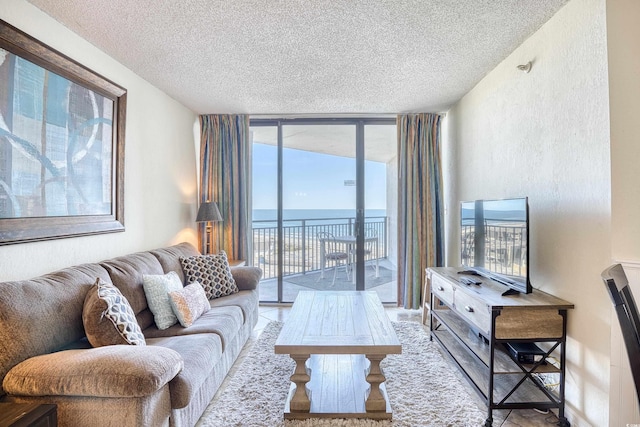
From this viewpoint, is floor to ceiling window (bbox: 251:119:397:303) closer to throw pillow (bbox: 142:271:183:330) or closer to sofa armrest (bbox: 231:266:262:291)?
sofa armrest (bbox: 231:266:262:291)

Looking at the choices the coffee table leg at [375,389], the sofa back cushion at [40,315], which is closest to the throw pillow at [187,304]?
the sofa back cushion at [40,315]

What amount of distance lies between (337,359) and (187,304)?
1.25m

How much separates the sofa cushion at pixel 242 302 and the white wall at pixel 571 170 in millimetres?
2272

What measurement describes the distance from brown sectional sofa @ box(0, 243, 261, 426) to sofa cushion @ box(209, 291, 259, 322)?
1.96 ft

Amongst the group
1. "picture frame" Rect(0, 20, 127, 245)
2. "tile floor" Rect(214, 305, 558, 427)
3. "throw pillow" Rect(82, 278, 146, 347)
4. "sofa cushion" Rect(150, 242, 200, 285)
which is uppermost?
"picture frame" Rect(0, 20, 127, 245)

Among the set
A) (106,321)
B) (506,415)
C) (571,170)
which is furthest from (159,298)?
(571,170)

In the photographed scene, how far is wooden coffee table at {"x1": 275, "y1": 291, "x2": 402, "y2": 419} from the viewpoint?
183 centimetres

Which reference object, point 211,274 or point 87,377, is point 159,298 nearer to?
point 211,274

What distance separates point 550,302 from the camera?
182 centimetres

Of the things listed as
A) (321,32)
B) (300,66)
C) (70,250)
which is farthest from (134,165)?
(321,32)

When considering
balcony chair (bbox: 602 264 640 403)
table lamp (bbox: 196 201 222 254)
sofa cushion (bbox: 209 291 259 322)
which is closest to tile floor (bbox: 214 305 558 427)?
sofa cushion (bbox: 209 291 259 322)

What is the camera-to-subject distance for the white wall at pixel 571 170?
1.63 metres

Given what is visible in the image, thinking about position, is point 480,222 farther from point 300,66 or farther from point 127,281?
point 127,281

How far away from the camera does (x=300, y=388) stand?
6.29 feet
